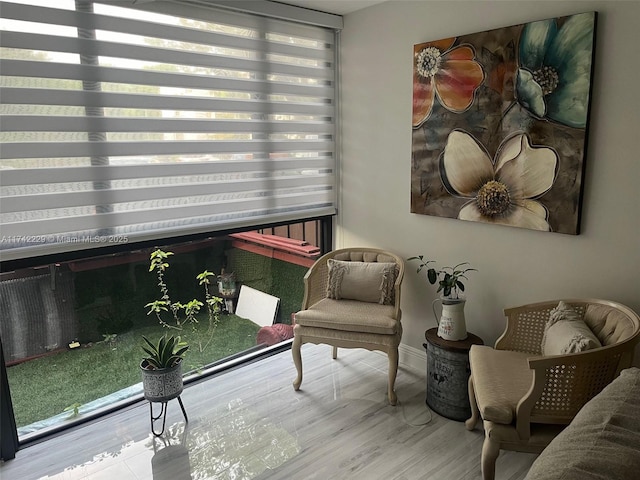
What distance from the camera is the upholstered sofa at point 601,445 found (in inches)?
42.1

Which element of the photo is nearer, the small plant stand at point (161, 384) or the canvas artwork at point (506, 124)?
the canvas artwork at point (506, 124)

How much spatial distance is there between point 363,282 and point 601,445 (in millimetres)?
2011

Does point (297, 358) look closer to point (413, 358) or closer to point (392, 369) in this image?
point (392, 369)

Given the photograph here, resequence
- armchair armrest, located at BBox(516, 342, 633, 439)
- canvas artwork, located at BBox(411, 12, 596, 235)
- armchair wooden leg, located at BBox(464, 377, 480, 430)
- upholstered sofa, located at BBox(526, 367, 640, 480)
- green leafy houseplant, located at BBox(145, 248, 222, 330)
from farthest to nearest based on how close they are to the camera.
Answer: green leafy houseplant, located at BBox(145, 248, 222, 330) < armchair wooden leg, located at BBox(464, 377, 480, 430) < canvas artwork, located at BBox(411, 12, 596, 235) < armchair armrest, located at BBox(516, 342, 633, 439) < upholstered sofa, located at BBox(526, 367, 640, 480)

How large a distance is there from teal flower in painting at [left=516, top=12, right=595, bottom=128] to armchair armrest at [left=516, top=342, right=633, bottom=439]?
113 centimetres

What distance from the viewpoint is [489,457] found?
197 cm

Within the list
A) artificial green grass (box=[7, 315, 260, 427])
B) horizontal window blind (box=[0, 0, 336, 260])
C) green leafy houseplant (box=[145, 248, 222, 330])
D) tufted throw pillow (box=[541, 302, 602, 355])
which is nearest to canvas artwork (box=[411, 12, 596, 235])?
tufted throw pillow (box=[541, 302, 602, 355])

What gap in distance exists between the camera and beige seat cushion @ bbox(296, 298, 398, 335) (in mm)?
2789

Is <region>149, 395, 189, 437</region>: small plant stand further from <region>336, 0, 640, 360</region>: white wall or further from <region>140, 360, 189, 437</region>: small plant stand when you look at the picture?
<region>336, 0, 640, 360</region>: white wall

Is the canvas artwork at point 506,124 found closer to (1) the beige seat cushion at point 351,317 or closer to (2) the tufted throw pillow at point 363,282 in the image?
(2) the tufted throw pillow at point 363,282

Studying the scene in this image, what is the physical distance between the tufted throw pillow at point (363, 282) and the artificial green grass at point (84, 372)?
0.94m

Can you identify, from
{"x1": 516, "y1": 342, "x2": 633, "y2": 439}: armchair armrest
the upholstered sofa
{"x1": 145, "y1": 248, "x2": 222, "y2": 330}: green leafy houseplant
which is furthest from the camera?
{"x1": 145, "y1": 248, "x2": 222, "y2": 330}: green leafy houseplant

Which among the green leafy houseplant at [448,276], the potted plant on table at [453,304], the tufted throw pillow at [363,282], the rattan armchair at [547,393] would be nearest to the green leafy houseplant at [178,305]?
the tufted throw pillow at [363,282]

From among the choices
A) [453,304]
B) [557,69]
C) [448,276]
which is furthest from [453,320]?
[557,69]
